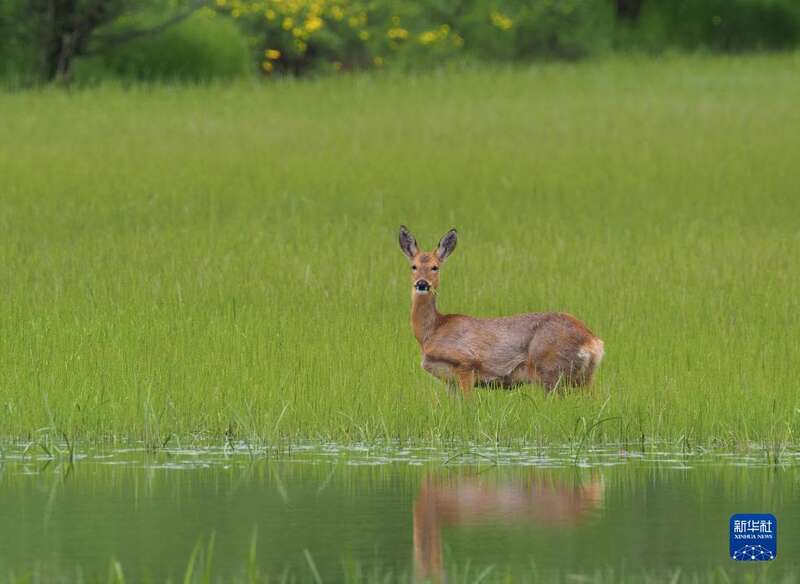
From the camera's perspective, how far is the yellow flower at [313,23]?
44.7 meters

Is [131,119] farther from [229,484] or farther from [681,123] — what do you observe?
[229,484]

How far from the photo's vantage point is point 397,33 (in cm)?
4812

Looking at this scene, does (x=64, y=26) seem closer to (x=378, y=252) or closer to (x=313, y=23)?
(x=313, y=23)

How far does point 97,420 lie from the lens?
11195 millimetres

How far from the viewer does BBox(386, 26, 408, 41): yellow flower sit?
48156 millimetres

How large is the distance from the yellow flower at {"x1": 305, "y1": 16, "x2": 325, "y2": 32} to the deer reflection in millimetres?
35545

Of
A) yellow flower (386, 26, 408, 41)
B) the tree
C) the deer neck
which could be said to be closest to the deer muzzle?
the deer neck

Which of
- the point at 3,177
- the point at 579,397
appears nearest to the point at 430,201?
the point at 3,177

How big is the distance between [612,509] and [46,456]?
127 inches

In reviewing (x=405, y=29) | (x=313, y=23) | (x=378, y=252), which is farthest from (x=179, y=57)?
(x=378, y=252)

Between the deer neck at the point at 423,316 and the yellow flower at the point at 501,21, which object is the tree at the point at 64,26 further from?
the deer neck at the point at 423,316

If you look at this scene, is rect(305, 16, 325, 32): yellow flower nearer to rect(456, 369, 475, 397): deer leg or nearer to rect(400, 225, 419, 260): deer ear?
rect(400, 225, 419, 260): deer ear

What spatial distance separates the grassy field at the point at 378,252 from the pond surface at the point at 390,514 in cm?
63

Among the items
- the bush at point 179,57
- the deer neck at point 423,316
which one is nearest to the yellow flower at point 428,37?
the bush at point 179,57
